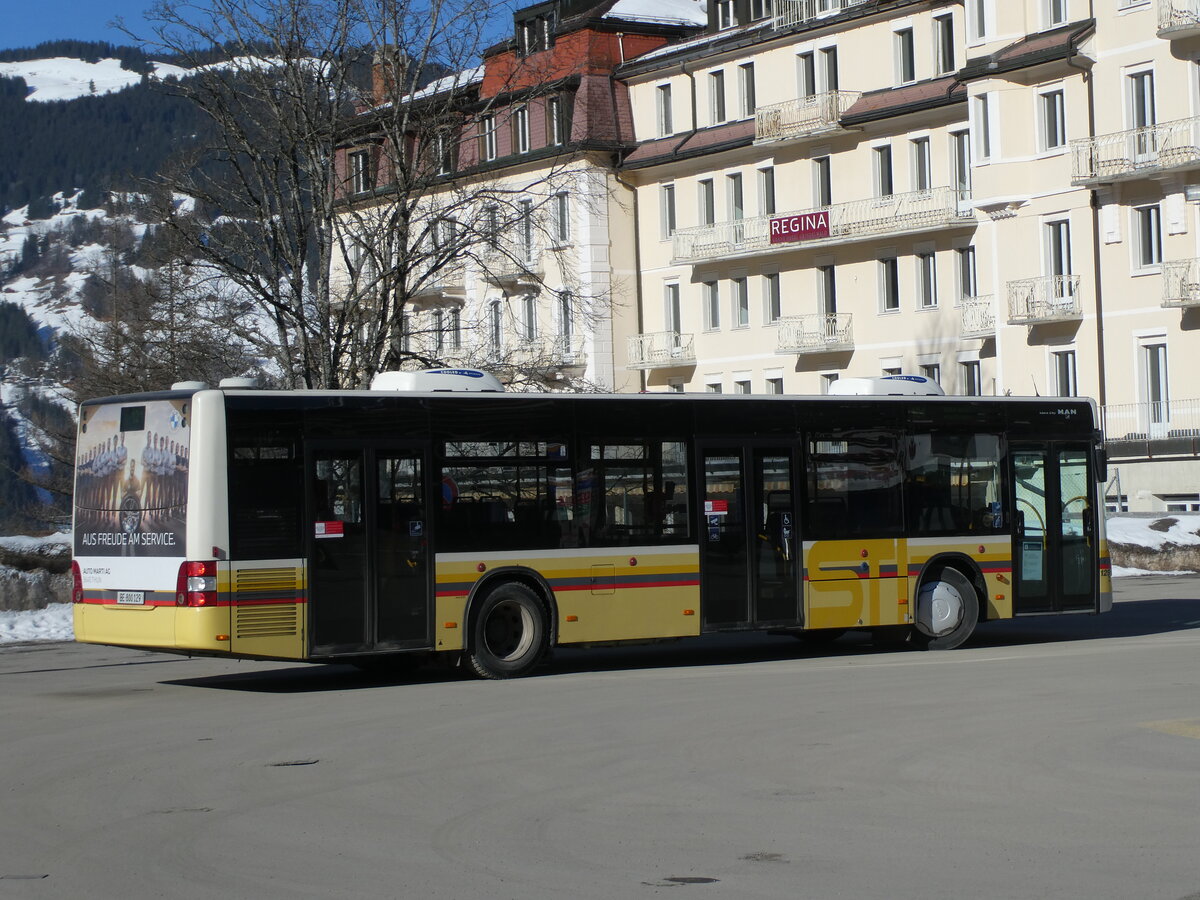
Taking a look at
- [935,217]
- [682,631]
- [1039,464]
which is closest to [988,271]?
[935,217]

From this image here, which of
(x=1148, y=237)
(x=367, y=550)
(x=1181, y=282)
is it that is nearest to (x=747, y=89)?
(x=1148, y=237)

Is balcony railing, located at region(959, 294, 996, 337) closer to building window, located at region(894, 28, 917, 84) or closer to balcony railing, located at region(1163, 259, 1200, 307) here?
balcony railing, located at region(1163, 259, 1200, 307)

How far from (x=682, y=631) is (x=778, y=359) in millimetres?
42821

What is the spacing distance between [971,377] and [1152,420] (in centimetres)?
754

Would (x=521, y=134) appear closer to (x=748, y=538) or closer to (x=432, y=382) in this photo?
(x=748, y=538)

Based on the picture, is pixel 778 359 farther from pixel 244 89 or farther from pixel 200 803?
pixel 200 803

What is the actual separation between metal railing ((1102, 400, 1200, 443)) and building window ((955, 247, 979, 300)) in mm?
7178

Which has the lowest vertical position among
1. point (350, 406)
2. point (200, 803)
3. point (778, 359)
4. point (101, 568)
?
point (200, 803)

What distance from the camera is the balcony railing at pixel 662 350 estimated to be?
64.5 m

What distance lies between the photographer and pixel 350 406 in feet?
57.7

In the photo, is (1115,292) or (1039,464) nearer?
(1039,464)

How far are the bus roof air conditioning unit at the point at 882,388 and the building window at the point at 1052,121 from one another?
30801mm

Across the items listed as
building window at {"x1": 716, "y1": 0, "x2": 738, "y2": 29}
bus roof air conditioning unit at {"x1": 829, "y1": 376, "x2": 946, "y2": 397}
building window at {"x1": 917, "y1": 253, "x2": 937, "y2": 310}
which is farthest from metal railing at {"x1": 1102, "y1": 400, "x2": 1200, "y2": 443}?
bus roof air conditioning unit at {"x1": 829, "y1": 376, "x2": 946, "y2": 397}

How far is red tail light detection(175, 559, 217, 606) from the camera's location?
16438mm
